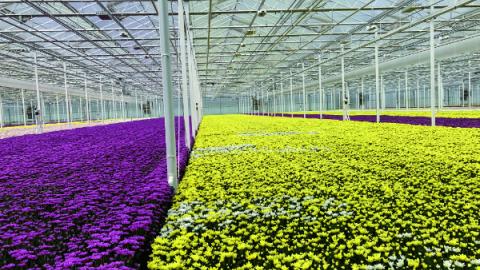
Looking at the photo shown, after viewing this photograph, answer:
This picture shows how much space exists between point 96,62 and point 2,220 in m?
25.7

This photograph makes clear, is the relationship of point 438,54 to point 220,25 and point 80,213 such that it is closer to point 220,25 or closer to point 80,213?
point 220,25

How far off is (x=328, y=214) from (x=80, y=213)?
113 inches

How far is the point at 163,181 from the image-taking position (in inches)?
247

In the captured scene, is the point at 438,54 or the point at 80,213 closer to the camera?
the point at 80,213

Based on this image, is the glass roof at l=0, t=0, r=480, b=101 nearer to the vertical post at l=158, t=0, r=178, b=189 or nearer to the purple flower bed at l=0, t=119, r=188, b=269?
the vertical post at l=158, t=0, r=178, b=189

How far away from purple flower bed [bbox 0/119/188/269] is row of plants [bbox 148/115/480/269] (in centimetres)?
28

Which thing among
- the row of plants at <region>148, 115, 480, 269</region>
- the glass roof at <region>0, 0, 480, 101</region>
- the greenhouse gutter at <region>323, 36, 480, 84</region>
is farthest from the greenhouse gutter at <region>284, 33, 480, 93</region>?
the row of plants at <region>148, 115, 480, 269</region>

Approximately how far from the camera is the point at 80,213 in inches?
172

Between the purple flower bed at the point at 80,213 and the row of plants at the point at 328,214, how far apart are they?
0.91ft

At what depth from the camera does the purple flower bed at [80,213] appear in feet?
10.3

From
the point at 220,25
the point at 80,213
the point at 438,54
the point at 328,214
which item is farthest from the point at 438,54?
the point at 80,213

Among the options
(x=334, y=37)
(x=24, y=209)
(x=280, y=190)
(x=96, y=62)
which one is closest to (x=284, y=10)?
(x=334, y=37)

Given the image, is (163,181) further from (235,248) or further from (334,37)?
(334,37)

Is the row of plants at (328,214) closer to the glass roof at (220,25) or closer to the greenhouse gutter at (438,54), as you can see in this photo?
the glass roof at (220,25)
